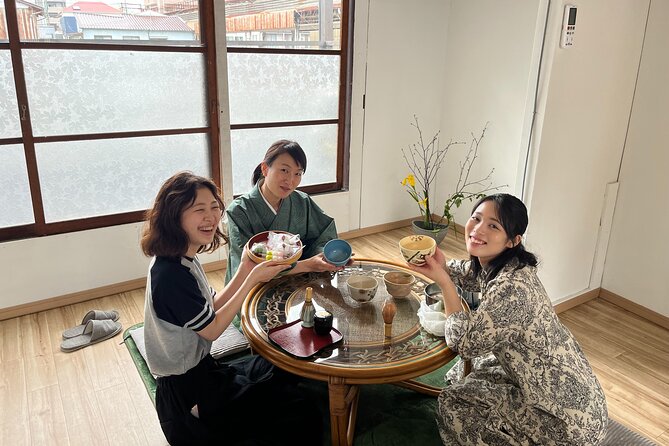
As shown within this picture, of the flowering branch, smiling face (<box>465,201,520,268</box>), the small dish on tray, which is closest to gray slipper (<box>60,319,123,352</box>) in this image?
the small dish on tray

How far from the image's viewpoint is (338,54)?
4031 mm

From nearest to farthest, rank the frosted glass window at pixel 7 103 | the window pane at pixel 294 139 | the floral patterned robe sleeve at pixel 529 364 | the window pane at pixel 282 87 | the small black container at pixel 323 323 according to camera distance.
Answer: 1. the floral patterned robe sleeve at pixel 529 364
2. the small black container at pixel 323 323
3. the frosted glass window at pixel 7 103
4. the window pane at pixel 282 87
5. the window pane at pixel 294 139

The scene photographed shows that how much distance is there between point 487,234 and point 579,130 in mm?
1534

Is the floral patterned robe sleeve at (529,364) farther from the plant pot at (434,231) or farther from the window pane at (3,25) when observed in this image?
the window pane at (3,25)

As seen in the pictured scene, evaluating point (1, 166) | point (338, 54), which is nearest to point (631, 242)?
point (338, 54)

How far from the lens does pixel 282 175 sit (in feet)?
8.14

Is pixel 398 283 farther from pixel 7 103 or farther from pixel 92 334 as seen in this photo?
pixel 7 103

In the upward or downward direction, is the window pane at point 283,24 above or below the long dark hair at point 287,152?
above

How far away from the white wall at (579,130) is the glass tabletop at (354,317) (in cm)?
108

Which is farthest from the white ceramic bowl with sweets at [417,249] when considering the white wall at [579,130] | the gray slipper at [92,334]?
the gray slipper at [92,334]

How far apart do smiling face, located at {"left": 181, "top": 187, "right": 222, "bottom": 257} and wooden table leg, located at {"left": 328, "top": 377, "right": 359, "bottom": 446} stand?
0.64 m

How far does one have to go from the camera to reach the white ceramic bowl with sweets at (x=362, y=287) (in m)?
2.06

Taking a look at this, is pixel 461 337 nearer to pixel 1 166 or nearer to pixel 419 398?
pixel 419 398

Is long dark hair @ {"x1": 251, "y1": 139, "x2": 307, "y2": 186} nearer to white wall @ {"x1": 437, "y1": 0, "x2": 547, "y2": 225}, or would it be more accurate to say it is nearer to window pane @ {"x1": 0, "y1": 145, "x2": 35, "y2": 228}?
window pane @ {"x1": 0, "y1": 145, "x2": 35, "y2": 228}
